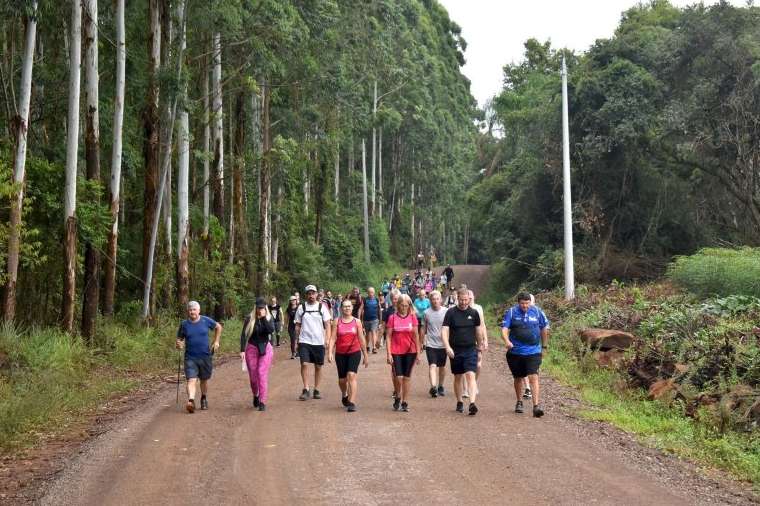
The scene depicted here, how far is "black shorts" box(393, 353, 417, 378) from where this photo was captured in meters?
11.6

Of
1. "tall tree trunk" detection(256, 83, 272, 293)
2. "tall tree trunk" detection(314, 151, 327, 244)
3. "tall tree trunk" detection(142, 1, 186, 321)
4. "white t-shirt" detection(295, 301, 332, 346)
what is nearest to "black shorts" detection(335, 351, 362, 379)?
"white t-shirt" detection(295, 301, 332, 346)

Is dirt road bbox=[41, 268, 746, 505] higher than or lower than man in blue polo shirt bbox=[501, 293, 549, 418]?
lower

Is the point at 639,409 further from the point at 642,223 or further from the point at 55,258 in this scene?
the point at 642,223

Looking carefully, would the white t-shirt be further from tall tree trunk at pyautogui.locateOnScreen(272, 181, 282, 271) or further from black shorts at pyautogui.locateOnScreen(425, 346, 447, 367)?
tall tree trunk at pyautogui.locateOnScreen(272, 181, 282, 271)

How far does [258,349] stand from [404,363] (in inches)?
85.9

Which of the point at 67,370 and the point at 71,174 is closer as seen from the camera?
the point at 67,370

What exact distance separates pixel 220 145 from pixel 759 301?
650 inches

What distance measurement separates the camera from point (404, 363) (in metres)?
11.6

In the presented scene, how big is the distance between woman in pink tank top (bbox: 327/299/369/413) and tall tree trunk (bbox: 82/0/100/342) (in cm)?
791

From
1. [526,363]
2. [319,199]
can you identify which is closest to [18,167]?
[526,363]

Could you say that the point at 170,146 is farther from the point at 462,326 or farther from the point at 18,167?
the point at 462,326

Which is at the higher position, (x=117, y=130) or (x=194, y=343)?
(x=117, y=130)

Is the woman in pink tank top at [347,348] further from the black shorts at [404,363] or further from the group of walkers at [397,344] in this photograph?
A: the black shorts at [404,363]

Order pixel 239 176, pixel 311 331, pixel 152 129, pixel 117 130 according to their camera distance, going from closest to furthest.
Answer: pixel 311 331, pixel 117 130, pixel 152 129, pixel 239 176
